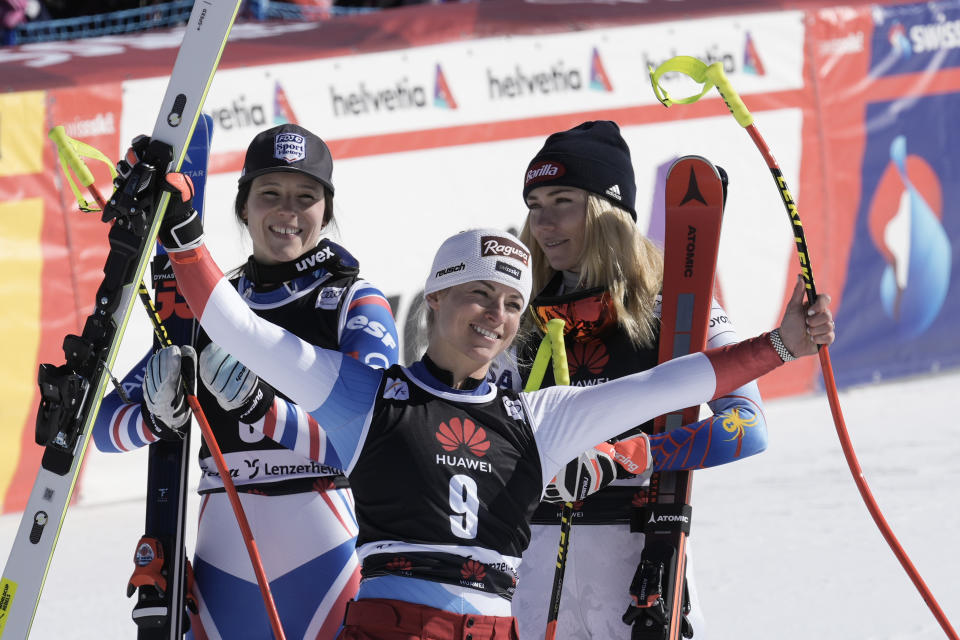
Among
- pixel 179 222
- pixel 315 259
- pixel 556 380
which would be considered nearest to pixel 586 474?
pixel 556 380

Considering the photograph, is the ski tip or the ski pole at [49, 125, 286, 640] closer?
the ski pole at [49, 125, 286, 640]

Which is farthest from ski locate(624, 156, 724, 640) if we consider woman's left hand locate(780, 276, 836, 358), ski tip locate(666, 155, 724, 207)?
woman's left hand locate(780, 276, 836, 358)

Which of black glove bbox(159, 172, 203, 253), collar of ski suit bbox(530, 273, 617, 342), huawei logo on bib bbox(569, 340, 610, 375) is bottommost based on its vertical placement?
black glove bbox(159, 172, 203, 253)

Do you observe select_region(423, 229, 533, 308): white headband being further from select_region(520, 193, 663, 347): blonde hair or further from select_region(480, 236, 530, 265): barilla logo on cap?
select_region(520, 193, 663, 347): blonde hair

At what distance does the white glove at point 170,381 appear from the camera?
8.98 ft

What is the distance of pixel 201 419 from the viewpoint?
2.92 metres

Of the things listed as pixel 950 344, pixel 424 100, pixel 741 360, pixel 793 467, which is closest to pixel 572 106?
pixel 424 100

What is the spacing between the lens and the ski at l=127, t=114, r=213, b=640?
3.08m

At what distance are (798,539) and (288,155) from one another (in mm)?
4396

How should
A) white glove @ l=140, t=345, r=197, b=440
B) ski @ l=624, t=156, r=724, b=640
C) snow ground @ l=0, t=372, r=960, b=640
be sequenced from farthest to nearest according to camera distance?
1. snow ground @ l=0, t=372, r=960, b=640
2. ski @ l=624, t=156, r=724, b=640
3. white glove @ l=140, t=345, r=197, b=440

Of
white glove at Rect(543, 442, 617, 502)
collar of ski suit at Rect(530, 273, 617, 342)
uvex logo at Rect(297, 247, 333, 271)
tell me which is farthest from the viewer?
uvex logo at Rect(297, 247, 333, 271)

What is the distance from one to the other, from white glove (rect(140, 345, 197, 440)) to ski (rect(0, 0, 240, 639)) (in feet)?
0.31

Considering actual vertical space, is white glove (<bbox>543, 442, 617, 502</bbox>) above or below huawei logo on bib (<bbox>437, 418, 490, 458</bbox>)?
above

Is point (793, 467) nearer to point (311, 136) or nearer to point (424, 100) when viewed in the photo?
point (424, 100)
